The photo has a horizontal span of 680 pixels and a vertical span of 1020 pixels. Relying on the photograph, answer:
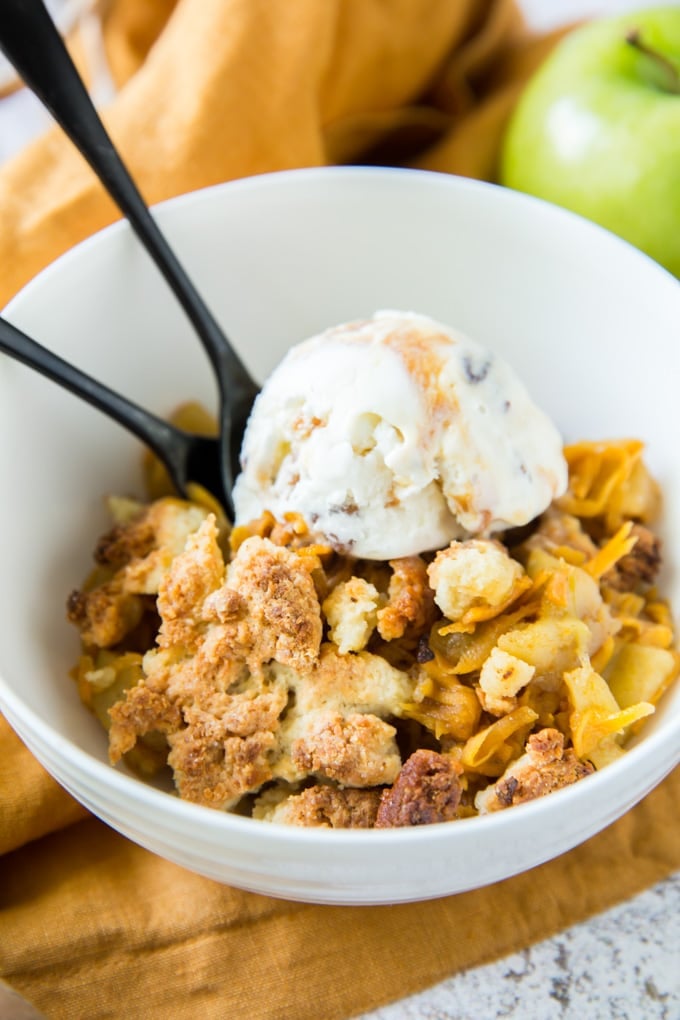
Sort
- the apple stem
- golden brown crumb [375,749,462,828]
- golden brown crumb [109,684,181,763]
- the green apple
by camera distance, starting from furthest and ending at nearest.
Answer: the apple stem
the green apple
golden brown crumb [109,684,181,763]
golden brown crumb [375,749,462,828]

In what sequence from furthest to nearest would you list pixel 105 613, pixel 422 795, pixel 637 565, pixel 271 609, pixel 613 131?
pixel 613 131, pixel 637 565, pixel 105 613, pixel 271 609, pixel 422 795

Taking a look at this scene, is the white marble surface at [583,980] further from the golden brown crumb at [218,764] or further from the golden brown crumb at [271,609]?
the golden brown crumb at [271,609]

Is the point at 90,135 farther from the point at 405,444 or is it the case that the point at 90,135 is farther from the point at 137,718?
the point at 137,718

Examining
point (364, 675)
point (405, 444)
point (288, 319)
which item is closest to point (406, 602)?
point (364, 675)

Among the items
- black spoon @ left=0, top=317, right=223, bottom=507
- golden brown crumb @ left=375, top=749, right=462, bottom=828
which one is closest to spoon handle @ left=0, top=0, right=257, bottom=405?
black spoon @ left=0, top=317, right=223, bottom=507

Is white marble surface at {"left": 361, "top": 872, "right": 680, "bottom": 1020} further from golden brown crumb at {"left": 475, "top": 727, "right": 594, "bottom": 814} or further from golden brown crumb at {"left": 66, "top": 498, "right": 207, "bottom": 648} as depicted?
golden brown crumb at {"left": 66, "top": 498, "right": 207, "bottom": 648}

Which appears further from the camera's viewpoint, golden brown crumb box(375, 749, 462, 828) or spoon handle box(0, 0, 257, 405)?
spoon handle box(0, 0, 257, 405)
